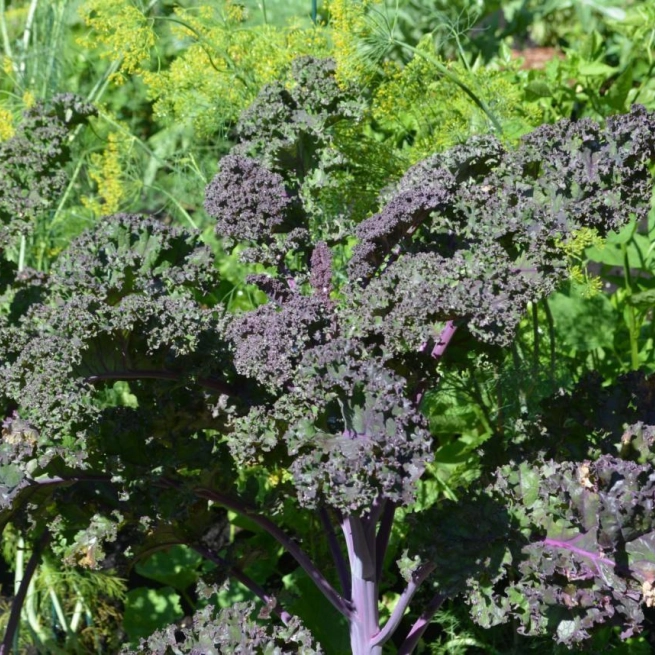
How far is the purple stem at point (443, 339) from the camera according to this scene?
85.3 inches

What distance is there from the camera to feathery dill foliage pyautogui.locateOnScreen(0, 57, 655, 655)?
6.28ft

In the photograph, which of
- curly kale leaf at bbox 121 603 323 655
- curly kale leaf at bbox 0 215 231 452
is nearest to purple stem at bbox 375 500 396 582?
curly kale leaf at bbox 121 603 323 655

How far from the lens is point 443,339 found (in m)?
2.17

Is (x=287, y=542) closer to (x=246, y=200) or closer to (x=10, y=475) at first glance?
(x=10, y=475)

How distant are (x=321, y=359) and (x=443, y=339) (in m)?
0.42

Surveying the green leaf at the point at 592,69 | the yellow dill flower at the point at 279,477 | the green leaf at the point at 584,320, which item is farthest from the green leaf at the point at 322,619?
the green leaf at the point at 592,69

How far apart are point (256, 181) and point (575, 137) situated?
2.43 ft

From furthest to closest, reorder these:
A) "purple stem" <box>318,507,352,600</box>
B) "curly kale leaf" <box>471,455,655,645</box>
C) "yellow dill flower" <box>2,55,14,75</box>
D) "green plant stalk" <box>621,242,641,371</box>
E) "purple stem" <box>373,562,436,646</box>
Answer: "yellow dill flower" <box>2,55,14,75</box>
"green plant stalk" <box>621,242,641,371</box>
"purple stem" <box>318,507,352,600</box>
"purple stem" <box>373,562,436,646</box>
"curly kale leaf" <box>471,455,655,645</box>

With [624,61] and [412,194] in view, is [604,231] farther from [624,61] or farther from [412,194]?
[624,61]

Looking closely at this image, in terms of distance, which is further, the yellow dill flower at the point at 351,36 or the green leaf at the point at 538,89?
the green leaf at the point at 538,89

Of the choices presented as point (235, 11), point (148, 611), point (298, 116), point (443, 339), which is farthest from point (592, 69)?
point (148, 611)

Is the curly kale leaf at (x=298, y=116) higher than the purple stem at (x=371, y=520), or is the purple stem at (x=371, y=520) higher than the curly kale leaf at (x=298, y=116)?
the curly kale leaf at (x=298, y=116)

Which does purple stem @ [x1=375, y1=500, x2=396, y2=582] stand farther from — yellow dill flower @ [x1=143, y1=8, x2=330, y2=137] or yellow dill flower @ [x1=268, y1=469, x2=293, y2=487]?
yellow dill flower @ [x1=143, y1=8, x2=330, y2=137]

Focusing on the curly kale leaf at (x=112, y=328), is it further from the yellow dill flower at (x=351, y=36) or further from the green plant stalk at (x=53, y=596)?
the green plant stalk at (x=53, y=596)
